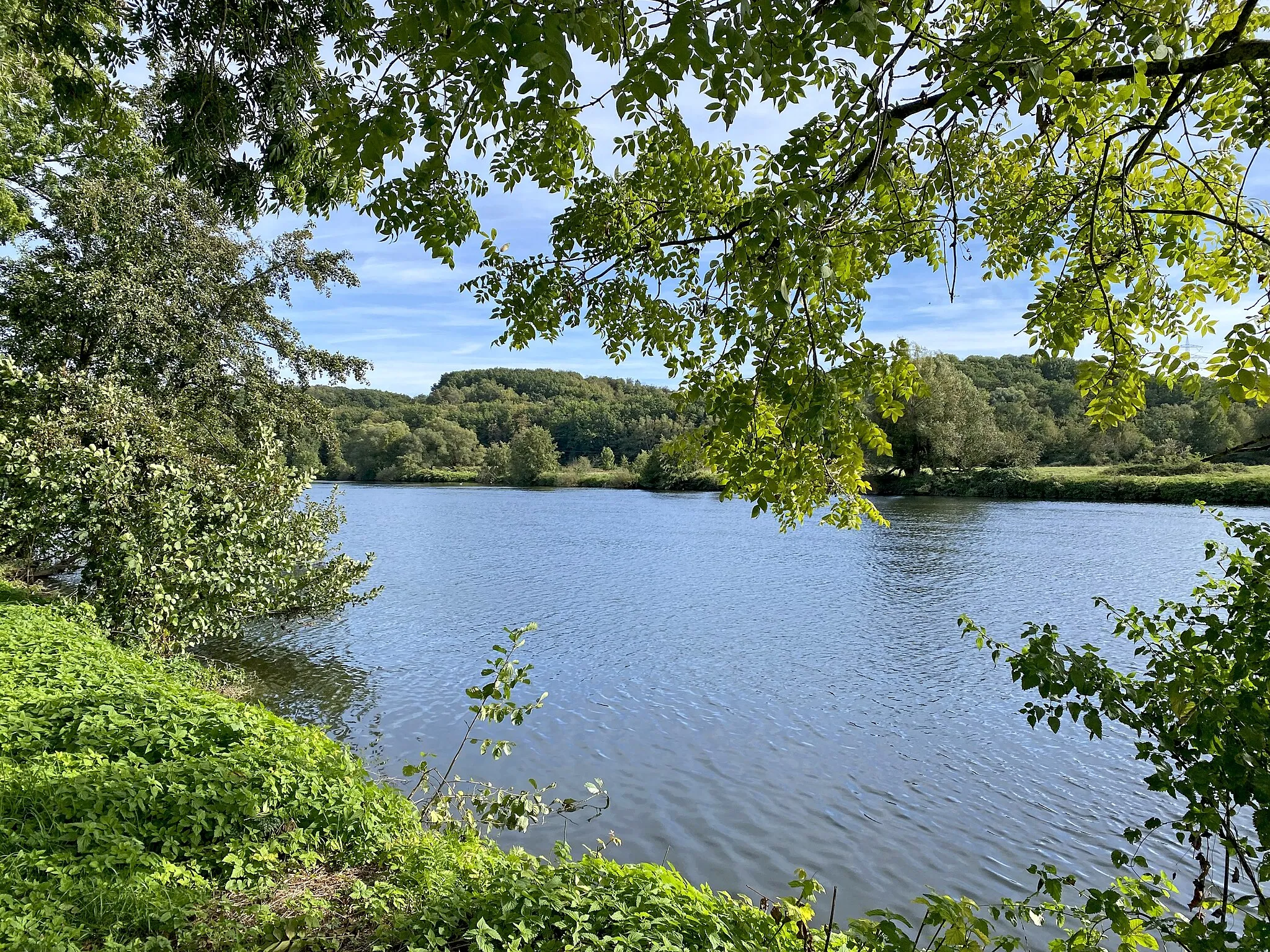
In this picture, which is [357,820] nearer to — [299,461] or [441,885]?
[441,885]

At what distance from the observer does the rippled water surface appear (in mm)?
7598

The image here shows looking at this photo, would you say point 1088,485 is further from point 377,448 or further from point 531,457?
point 377,448

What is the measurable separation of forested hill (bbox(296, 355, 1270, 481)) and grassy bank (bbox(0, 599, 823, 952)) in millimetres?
2590

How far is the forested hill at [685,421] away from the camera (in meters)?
55.2

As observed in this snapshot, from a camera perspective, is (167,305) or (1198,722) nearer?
(1198,722)

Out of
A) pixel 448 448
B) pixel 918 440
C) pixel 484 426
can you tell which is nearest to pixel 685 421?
pixel 918 440

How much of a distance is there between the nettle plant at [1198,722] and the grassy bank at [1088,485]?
45166 mm

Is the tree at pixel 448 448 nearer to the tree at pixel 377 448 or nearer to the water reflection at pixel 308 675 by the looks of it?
the tree at pixel 377 448

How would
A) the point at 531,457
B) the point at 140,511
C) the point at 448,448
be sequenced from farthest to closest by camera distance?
the point at 448,448, the point at 531,457, the point at 140,511

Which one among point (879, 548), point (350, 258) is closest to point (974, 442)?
point (879, 548)

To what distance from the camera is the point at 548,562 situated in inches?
1057

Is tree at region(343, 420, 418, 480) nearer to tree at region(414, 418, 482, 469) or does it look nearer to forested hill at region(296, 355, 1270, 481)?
forested hill at region(296, 355, 1270, 481)

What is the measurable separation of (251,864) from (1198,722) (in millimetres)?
4722

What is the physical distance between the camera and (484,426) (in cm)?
12131
